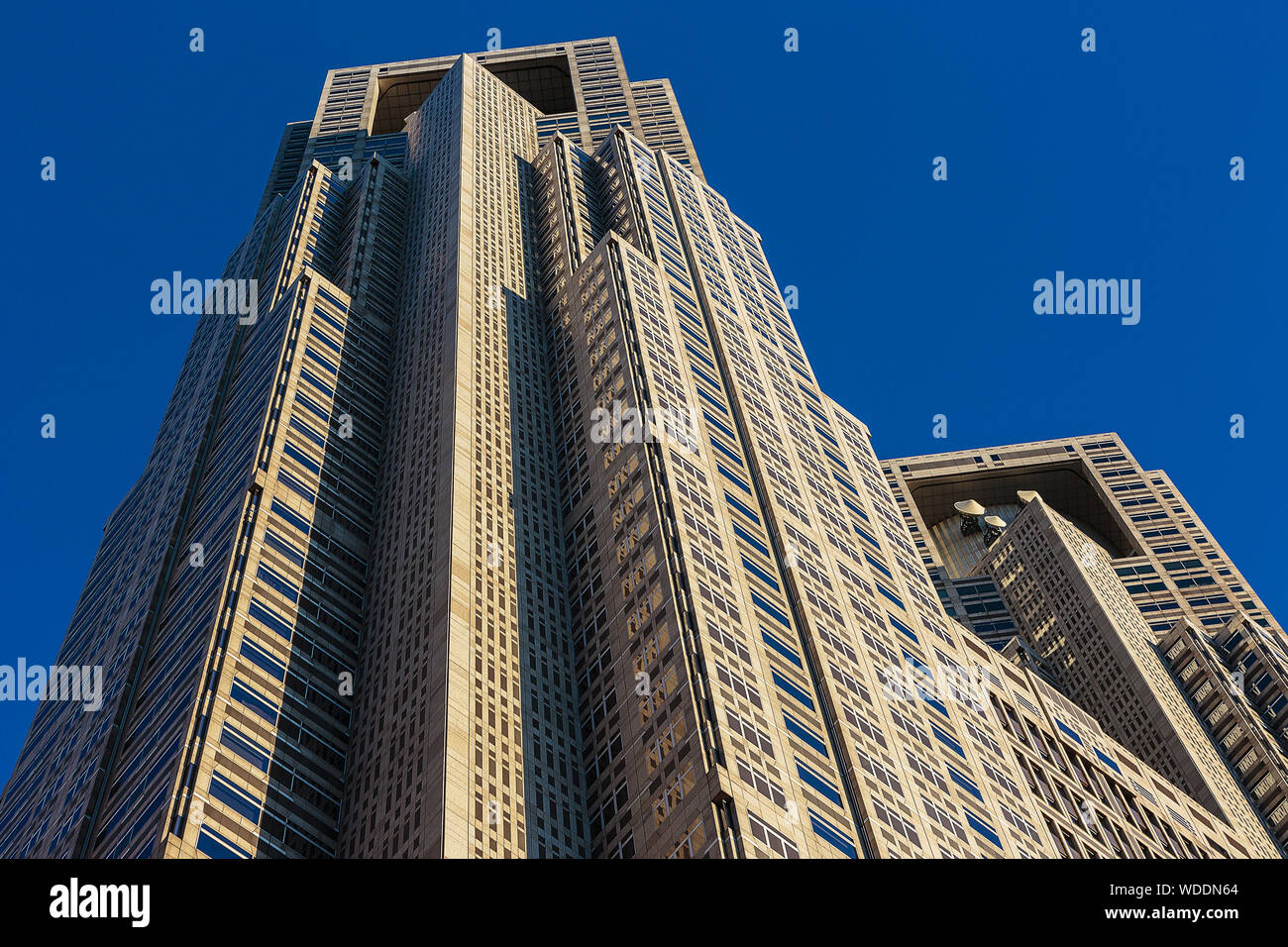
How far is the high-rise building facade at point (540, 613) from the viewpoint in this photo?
84.0 metres

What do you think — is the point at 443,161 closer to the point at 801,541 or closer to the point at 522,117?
the point at 522,117

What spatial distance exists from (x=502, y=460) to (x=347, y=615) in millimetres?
18372

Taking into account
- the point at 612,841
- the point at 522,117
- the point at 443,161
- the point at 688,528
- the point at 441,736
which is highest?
the point at 522,117

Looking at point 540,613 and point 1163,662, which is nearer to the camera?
point 540,613

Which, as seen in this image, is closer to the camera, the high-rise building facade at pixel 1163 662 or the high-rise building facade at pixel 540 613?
the high-rise building facade at pixel 540 613

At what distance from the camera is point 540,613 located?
102000 mm

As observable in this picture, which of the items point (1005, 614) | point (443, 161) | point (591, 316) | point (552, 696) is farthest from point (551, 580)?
point (1005, 614)

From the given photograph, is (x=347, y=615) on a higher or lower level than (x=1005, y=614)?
lower

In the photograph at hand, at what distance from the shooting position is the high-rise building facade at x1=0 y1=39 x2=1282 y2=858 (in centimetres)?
8400

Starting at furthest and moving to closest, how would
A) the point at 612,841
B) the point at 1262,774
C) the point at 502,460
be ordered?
the point at 1262,774, the point at 502,460, the point at 612,841

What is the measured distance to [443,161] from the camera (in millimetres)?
171500

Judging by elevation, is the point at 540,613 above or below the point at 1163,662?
below

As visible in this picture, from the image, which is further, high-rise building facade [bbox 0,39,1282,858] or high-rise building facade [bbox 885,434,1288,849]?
high-rise building facade [bbox 885,434,1288,849]

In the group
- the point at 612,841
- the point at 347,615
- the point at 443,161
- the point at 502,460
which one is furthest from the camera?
the point at 443,161
